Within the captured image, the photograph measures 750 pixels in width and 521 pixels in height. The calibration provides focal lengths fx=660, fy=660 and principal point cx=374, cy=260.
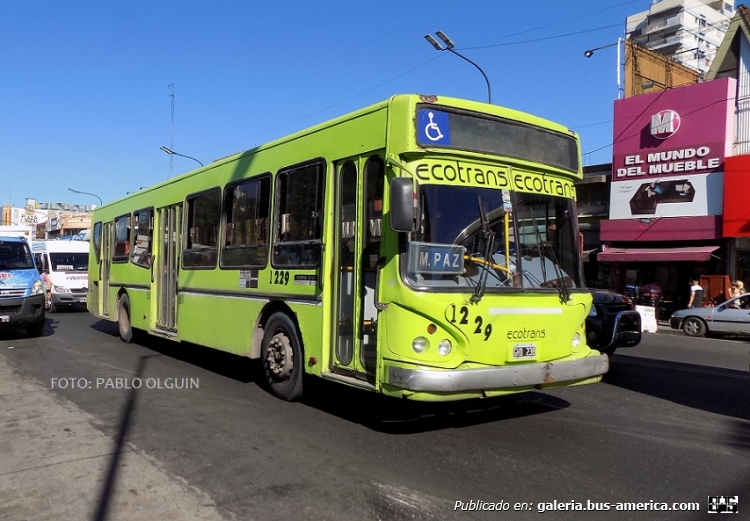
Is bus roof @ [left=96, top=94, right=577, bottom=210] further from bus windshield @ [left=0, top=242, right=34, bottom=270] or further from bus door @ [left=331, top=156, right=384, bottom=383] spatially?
bus windshield @ [left=0, top=242, right=34, bottom=270]

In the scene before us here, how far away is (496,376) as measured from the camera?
5.87 metres

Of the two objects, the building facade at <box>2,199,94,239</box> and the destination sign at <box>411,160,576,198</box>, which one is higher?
the building facade at <box>2,199,94,239</box>

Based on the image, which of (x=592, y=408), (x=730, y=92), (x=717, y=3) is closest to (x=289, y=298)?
(x=592, y=408)

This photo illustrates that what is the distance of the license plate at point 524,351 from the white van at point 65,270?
64.3 feet

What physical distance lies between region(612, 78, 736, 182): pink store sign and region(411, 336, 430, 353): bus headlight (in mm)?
20719

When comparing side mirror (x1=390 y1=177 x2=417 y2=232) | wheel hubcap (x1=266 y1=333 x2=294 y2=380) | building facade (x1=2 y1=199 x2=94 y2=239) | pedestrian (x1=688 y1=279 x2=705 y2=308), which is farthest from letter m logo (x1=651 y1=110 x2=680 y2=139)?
building facade (x1=2 y1=199 x2=94 y2=239)

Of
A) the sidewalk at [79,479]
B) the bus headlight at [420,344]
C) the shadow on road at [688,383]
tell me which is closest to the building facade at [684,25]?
the shadow on road at [688,383]

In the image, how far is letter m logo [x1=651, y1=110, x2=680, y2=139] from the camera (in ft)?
78.7

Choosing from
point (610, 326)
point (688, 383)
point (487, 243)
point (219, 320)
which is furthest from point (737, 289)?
point (487, 243)

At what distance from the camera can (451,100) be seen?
6.31m

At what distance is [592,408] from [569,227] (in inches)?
90.0

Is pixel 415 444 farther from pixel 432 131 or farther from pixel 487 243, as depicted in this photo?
pixel 432 131

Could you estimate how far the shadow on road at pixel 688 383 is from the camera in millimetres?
8266

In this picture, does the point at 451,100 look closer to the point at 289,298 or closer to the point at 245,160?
the point at 289,298
